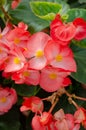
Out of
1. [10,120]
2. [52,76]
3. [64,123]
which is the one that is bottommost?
[10,120]

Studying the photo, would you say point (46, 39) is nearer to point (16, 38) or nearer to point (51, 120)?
point (16, 38)

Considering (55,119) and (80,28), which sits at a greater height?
(80,28)

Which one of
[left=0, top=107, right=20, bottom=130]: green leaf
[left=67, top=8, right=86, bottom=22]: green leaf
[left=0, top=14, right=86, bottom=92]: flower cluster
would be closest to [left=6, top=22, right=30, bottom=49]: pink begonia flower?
[left=0, top=14, right=86, bottom=92]: flower cluster

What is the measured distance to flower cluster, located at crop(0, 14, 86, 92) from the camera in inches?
27.2

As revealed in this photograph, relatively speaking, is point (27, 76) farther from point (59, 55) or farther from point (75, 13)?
point (75, 13)

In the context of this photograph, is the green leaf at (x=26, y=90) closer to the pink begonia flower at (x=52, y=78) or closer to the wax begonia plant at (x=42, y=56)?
the wax begonia plant at (x=42, y=56)

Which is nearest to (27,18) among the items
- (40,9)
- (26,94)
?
(40,9)

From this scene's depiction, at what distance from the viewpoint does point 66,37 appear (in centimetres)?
68

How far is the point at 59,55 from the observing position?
71 centimetres

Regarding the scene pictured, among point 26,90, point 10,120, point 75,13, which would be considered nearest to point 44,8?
point 75,13

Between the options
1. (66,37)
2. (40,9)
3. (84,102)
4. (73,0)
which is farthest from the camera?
(73,0)

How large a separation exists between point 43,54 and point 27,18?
0.55 ft

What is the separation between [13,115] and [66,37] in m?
0.34

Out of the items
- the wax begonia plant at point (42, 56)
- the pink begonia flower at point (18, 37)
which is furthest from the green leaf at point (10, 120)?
the pink begonia flower at point (18, 37)
